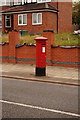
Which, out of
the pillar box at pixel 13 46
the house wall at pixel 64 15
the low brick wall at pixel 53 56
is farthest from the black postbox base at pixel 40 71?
the house wall at pixel 64 15

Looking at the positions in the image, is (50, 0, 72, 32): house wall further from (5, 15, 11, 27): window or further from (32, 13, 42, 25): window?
(5, 15, 11, 27): window

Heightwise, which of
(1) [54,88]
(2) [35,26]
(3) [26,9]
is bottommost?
(1) [54,88]

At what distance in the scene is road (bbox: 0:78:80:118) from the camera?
20.4ft

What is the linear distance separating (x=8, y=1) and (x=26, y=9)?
542cm

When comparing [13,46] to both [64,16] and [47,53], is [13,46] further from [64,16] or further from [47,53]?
[64,16]

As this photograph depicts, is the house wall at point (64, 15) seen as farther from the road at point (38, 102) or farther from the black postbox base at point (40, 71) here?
the road at point (38, 102)

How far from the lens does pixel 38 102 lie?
7.39 metres

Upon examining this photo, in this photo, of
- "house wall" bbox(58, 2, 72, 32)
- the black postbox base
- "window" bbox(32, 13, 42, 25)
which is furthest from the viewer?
"house wall" bbox(58, 2, 72, 32)

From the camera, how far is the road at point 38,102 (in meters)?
6.21

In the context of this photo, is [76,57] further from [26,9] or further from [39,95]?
[26,9]

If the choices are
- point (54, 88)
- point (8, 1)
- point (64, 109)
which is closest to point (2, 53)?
point (54, 88)

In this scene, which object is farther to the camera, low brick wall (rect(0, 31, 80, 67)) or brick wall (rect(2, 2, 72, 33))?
brick wall (rect(2, 2, 72, 33))

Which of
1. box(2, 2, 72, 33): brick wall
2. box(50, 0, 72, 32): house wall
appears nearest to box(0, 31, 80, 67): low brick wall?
box(2, 2, 72, 33): brick wall

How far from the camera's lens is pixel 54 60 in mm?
16844
